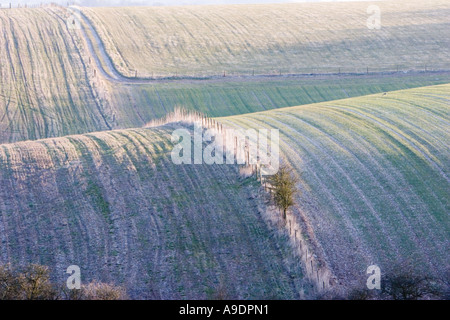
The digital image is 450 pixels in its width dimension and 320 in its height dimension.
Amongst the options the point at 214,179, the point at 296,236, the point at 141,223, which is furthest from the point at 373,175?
the point at 141,223

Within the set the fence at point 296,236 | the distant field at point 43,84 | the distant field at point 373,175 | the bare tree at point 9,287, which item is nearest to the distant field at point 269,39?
the distant field at point 43,84

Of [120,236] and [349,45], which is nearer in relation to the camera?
[120,236]

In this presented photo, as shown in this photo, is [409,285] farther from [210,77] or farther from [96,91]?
[210,77]

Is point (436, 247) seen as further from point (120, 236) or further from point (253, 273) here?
point (120, 236)

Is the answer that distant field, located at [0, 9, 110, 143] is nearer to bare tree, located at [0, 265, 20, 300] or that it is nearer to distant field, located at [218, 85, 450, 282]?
distant field, located at [218, 85, 450, 282]

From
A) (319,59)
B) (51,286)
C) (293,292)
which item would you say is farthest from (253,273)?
(319,59)
